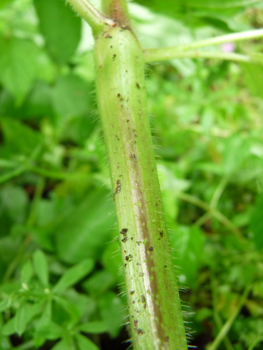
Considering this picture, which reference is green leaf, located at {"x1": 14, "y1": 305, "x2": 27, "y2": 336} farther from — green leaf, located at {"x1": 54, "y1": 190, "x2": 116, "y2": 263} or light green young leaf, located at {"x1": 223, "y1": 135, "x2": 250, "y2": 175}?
light green young leaf, located at {"x1": 223, "y1": 135, "x2": 250, "y2": 175}

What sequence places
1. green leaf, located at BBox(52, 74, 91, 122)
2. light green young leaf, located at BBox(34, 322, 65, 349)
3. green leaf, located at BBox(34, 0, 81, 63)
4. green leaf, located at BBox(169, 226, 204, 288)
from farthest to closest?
1. green leaf, located at BBox(52, 74, 91, 122)
2. green leaf, located at BBox(34, 0, 81, 63)
3. green leaf, located at BBox(169, 226, 204, 288)
4. light green young leaf, located at BBox(34, 322, 65, 349)

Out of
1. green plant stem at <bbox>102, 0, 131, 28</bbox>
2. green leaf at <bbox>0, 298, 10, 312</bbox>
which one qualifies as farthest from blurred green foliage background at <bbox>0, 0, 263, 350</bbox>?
green plant stem at <bbox>102, 0, 131, 28</bbox>

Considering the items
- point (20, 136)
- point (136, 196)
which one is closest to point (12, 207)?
point (20, 136)

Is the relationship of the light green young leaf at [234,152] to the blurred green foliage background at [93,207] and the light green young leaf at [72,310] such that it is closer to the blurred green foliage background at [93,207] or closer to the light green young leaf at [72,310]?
the blurred green foliage background at [93,207]

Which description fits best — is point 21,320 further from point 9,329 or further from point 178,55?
point 178,55

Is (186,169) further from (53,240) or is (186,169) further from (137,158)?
(137,158)

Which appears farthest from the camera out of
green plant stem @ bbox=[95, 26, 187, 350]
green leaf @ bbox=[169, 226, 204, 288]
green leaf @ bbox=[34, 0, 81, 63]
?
green leaf @ bbox=[34, 0, 81, 63]
